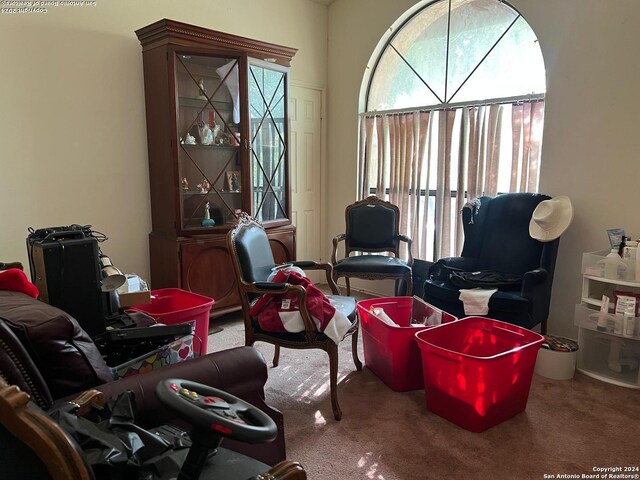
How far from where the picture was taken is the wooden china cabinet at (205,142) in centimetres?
316

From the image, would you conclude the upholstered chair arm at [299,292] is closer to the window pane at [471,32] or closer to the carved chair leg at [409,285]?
the carved chair leg at [409,285]

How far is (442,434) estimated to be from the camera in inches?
83.4

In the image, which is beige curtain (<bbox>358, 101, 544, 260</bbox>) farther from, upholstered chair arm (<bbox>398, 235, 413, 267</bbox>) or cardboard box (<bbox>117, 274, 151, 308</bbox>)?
cardboard box (<bbox>117, 274, 151, 308</bbox>)

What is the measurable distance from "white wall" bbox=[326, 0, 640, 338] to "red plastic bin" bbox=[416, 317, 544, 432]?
115 cm

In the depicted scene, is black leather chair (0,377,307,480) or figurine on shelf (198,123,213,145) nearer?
black leather chair (0,377,307,480)

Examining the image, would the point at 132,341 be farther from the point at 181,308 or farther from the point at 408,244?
the point at 408,244

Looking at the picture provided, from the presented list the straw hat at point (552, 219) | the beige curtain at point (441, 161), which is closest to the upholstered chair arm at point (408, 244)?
the beige curtain at point (441, 161)

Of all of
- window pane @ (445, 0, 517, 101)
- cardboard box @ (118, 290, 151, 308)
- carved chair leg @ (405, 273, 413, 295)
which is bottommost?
carved chair leg @ (405, 273, 413, 295)

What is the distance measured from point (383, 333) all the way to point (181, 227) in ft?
5.33

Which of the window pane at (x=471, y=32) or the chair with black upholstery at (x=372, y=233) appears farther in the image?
the chair with black upholstery at (x=372, y=233)

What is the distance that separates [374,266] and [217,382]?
2.19 meters

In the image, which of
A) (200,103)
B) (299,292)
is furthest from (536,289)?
(200,103)

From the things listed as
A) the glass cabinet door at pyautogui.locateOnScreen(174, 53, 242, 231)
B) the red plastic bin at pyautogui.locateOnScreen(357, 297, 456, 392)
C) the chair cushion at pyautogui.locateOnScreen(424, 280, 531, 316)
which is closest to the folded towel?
the chair cushion at pyautogui.locateOnScreen(424, 280, 531, 316)

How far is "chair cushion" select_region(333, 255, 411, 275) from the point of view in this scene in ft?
11.3
